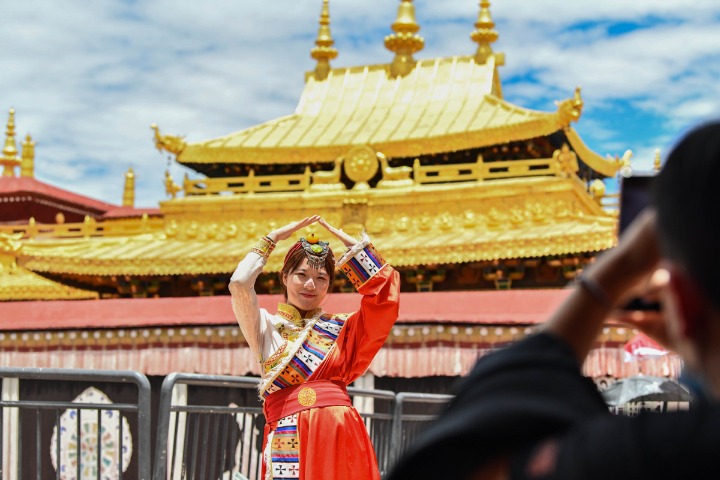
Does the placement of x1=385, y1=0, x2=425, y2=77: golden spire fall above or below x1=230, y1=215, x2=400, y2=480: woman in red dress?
above

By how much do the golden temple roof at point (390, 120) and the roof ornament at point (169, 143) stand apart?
166 mm

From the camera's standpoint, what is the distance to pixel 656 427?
0.95m

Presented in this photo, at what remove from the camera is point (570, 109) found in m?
15.6

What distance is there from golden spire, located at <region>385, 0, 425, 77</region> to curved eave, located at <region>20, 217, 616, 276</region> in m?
4.68

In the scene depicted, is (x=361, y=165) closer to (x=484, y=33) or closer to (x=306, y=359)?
(x=484, y=33)

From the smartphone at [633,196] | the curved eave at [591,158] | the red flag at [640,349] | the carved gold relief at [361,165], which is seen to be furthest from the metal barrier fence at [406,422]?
the curved eave at [591,158]

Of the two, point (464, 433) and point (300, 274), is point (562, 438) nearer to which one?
point (464, 433)

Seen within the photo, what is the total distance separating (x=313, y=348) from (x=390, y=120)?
14.0 m

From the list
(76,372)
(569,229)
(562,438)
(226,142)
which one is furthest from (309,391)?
(226,142)

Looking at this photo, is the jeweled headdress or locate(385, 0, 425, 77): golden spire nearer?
the jeweled headdress

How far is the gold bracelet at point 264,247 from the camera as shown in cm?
457

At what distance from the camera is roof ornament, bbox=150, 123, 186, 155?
1789cm

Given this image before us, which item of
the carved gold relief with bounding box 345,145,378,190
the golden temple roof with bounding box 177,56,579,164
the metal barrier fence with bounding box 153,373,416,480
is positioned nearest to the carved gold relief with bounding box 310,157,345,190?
the carved gold relief with bounding box 345,145,378,190

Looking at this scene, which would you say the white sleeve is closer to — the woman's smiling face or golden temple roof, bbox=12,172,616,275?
the woman's smiling face
